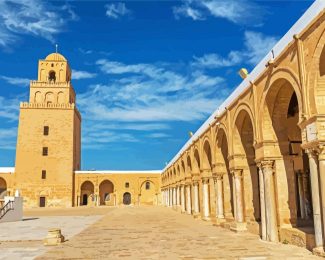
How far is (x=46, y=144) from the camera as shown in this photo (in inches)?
1631

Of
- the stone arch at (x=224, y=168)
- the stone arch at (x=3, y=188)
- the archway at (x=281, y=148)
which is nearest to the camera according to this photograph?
the archway at (x=281, y=148)

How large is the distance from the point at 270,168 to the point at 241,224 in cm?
302

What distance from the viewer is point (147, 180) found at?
4650 cm

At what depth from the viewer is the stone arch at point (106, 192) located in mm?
46956

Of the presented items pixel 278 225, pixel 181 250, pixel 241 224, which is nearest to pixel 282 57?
Result: pixel 278 225

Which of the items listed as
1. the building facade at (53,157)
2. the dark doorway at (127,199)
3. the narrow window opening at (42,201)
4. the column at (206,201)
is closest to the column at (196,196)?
the column at (206,201)

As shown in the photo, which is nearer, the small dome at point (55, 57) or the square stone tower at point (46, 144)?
the square stone tower at point (46, 144)

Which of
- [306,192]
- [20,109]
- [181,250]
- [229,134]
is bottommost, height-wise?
[181,250]

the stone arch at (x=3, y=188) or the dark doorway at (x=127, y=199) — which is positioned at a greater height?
the stone arch at (x=3, y=188)

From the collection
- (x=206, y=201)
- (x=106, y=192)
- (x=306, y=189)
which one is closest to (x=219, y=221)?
(x=206, y=201)

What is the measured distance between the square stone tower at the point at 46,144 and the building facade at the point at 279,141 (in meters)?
28.2

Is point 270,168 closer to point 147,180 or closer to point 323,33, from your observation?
point 323,33

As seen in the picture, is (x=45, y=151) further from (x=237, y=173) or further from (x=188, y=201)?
(x=237, y=173)

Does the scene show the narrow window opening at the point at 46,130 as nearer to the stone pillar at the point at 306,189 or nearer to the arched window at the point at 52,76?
the arched window at the point at 52,76
